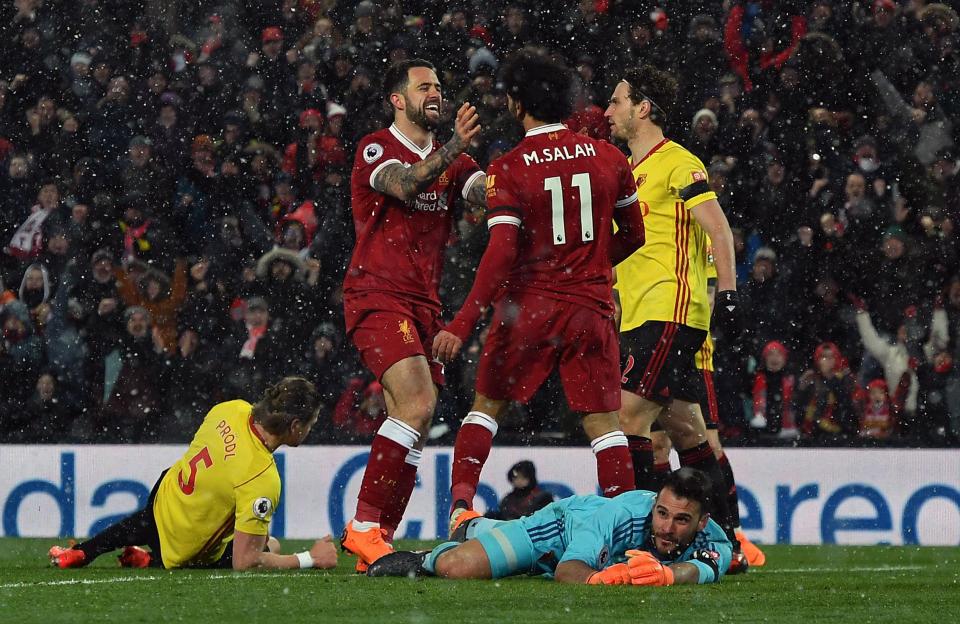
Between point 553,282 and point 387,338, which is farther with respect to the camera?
point 387,338

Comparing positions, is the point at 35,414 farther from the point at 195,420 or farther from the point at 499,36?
the point at 499,36

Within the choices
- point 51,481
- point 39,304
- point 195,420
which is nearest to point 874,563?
point 195,420

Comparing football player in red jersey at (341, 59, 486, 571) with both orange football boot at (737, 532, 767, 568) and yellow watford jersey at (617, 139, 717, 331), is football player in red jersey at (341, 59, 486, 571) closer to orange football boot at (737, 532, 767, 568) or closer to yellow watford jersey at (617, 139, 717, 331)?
yellow watford jersey at (617, 139, 717, 331)

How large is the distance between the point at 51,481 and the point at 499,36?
487cm

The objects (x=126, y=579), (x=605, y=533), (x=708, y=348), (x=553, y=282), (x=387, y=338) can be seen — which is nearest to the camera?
(x=605, y=533)

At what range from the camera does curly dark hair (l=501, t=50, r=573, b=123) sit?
6512 millimetres

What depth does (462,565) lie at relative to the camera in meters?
5.98

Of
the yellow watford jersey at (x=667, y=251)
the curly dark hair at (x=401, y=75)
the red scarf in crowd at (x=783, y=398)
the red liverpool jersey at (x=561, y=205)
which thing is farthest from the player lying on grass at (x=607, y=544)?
the red scarf in crowd at (x=783, y=398)

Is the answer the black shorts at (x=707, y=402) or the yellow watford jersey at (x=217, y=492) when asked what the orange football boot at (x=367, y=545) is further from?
the black shorts at (x=707, y=402)

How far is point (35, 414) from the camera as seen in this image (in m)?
11.0

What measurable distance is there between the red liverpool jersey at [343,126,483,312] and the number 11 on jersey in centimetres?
52

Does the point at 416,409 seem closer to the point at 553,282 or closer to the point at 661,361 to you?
the point at 553,282

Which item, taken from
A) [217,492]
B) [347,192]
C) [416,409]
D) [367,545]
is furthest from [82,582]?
[347,192]

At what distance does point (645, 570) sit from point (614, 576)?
116 mm
